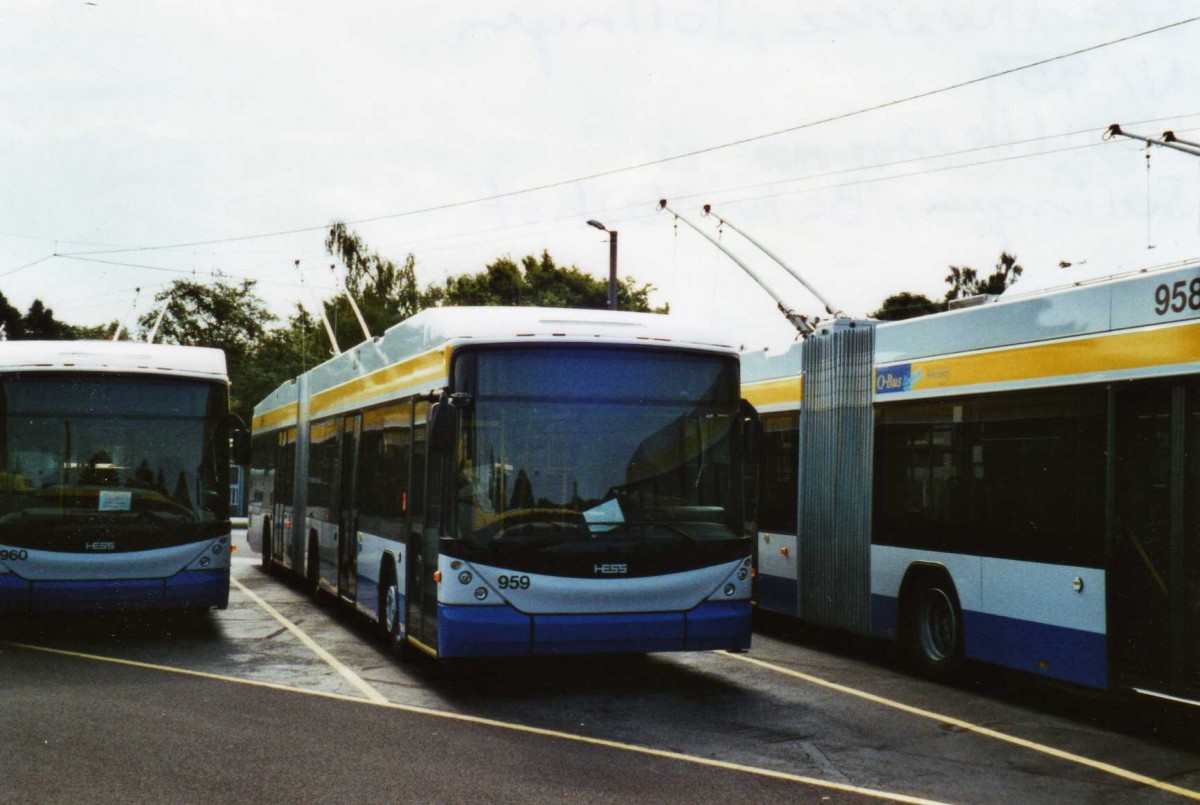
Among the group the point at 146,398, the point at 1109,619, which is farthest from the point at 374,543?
the point at 1109,619

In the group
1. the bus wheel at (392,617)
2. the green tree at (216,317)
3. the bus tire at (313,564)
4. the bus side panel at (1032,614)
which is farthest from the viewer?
the green tree at (216,317)

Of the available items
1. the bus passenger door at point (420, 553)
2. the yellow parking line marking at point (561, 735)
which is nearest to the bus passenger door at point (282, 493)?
the yellow parking line marking at point (561, 735)

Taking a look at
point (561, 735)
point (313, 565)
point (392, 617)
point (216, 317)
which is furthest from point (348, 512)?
point (216, 317)

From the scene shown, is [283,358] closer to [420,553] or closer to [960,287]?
[960,287]

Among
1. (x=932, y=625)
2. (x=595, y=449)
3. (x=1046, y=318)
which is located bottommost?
(x=932, y=625)

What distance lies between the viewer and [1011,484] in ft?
31.4

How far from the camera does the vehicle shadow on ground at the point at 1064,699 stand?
870cm

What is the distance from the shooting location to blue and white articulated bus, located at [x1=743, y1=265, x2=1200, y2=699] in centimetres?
809

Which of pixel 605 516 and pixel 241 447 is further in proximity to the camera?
pixel 241 447

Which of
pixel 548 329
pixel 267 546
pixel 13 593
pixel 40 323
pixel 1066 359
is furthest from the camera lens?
pixel 40 323

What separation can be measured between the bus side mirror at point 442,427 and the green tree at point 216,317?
205 feet

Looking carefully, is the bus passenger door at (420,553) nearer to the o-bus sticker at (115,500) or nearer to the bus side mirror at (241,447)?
the bus side mirror at (241,447)

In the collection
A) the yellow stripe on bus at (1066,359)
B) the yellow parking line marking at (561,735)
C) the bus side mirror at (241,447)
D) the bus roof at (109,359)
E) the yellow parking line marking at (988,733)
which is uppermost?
the bus roof at (109,359)

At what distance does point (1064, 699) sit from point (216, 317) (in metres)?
66.9
